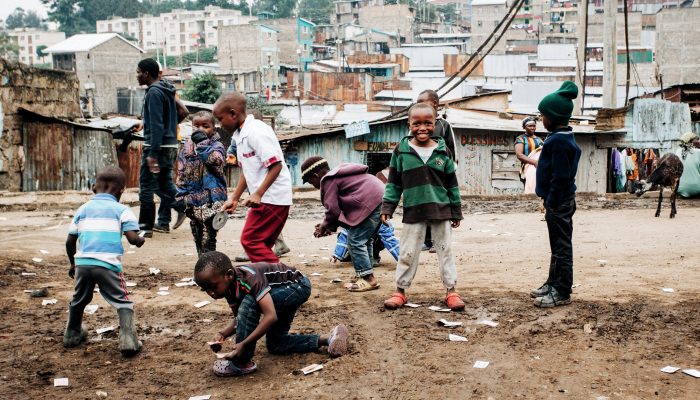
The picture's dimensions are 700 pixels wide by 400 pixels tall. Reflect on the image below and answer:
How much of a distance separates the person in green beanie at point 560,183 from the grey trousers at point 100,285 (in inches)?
122

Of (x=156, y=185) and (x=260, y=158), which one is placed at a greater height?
(x=260, y=158)

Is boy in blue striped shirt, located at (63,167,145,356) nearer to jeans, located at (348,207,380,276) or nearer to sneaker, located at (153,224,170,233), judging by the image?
jeans, located at (348,207,380,276)

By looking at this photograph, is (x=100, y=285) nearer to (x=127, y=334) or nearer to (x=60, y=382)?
(x=127, y=334)

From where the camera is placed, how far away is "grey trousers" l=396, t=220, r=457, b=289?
18.0 feet

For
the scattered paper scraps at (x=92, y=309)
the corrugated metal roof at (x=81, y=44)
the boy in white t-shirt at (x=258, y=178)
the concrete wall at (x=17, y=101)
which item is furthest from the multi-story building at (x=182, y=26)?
the boy in white t-shirt at (x=258, y=178)

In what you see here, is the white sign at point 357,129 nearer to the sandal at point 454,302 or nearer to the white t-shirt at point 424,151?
the white t-shirt at point 424,151

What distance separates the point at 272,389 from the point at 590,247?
5.43m

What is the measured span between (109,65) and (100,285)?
57444 millimetres

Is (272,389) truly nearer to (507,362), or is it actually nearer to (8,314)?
(507,362)

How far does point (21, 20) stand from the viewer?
144m

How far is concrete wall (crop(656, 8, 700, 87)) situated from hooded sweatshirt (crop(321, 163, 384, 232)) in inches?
1700

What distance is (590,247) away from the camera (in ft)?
27.8

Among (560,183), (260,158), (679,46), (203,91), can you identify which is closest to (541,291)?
(560,183)

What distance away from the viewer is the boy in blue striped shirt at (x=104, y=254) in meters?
4.76
